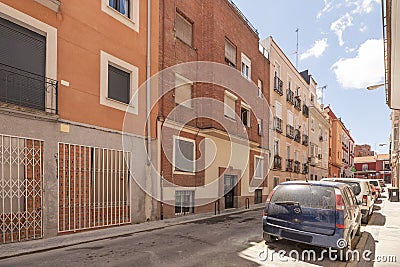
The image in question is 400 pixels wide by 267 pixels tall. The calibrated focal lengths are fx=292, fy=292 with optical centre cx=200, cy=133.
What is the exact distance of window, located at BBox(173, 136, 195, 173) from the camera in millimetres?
12850

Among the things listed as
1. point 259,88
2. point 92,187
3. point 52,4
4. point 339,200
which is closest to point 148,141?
point 92,187

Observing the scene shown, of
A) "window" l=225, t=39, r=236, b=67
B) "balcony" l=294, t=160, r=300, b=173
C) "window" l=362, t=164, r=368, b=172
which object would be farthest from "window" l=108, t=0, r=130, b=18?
"window" l=362, t=164, r=368, b=172

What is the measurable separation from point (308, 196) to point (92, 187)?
6.45m

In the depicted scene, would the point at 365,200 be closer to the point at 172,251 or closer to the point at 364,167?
the point at 172,251

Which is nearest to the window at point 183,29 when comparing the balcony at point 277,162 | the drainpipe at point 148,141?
the drainpipe at point 148,141

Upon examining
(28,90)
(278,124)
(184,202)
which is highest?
(28,90)

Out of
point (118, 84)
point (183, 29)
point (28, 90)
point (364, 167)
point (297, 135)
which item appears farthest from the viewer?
point (364, 167)

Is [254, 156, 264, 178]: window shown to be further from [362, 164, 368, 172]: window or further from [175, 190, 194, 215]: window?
[362, 164, 368, 172]: window

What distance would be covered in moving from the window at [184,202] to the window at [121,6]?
7514 mm

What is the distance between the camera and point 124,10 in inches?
430

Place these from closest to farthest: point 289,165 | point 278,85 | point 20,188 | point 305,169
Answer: point 20,188
point 278,85
point 289,165
point 305,169

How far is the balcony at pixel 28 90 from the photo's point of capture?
721 cm

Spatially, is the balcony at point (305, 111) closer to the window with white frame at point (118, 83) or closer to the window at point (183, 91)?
the window at point (183, 91)

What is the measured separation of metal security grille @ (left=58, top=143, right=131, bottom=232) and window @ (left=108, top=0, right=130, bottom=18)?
5.14 m
